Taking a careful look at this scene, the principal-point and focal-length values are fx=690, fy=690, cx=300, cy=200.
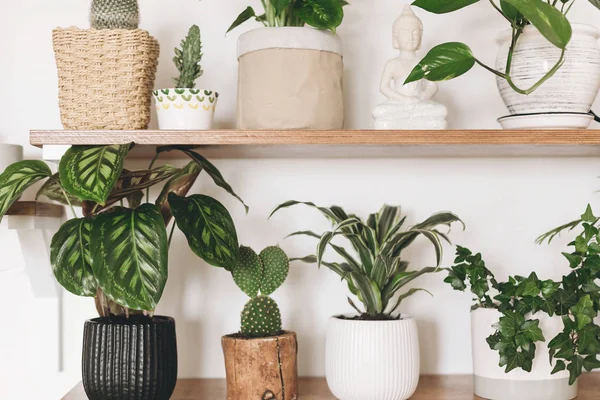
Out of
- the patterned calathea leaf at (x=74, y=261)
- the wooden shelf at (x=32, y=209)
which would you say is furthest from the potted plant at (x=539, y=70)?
the wooden shelf at (x=32, y=209)

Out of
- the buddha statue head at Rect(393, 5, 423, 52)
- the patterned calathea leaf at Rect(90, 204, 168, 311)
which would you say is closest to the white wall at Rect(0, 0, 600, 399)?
the buddha statue head at Rect(393, 5, 423, 52)

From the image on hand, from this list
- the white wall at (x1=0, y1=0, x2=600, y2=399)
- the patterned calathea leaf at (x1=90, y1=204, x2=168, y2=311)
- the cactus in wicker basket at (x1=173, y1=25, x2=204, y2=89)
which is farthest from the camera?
the white wall at (x1=0, y1=0, x2=600, y2=399)

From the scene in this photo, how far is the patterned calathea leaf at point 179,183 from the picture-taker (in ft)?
4.07

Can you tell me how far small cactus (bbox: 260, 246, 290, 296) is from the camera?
1.21m

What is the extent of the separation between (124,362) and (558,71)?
2.86ft

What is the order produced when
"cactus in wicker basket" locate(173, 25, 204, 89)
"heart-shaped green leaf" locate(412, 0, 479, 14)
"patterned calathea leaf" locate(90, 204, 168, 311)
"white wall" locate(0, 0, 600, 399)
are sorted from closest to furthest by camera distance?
"patterned calathea leaf" locate(90, 204, 168, 311) → "heart-shaped green leaf" locate(412, 0, 479, 14) → "cactus in wicker basket" locate(173, 25, 204, 89) → "white wall" locate(0, 0, 600, 399)

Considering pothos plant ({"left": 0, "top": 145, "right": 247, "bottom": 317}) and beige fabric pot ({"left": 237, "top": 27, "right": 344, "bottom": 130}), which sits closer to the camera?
pothos plant ({"left": 0, "top": 145, "right": 247, "bottom": 317})

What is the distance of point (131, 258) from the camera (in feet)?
3.37

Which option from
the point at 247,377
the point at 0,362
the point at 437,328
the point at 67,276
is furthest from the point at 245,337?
the point at 0,362

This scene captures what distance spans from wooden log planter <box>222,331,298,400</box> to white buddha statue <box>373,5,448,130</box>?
0.43m

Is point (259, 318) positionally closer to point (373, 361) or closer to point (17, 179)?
point (373, 361)

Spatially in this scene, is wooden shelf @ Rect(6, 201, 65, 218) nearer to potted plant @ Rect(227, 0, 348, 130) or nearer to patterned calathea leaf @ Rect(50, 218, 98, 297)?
patterned calathea leaf @ Rect(50, 218, 98, 297)

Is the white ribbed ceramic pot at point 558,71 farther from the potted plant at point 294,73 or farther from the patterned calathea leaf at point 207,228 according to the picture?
the patterned calathea leaf at point 207,228

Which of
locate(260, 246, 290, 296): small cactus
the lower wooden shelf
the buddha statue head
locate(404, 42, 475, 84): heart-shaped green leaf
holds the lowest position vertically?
the lower wooden shelf
